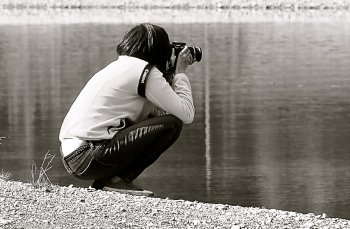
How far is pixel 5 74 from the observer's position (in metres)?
20.1

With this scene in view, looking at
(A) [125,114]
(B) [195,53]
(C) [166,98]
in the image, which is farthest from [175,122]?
(B) [195,53]

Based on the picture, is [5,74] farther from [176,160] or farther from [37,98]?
[176,160]

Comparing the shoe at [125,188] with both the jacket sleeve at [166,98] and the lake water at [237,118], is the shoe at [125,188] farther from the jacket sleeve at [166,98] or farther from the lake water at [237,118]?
the lake water at [237,118]

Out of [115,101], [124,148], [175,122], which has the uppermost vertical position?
[115,101]

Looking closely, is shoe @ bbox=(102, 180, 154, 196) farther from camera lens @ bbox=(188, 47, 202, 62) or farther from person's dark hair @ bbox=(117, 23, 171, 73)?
camera lens @ bbox=(188, 47, 202, 62)

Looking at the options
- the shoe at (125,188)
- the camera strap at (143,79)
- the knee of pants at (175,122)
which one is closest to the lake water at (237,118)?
the shoe at (125,188)

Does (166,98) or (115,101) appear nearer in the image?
(166,98)

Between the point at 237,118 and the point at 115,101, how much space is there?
6.41m

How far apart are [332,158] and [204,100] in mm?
5065

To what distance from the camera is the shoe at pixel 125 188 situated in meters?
7.61

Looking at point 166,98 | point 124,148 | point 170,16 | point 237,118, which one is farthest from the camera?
point 170,16

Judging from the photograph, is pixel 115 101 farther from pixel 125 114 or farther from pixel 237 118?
pixel 237 118

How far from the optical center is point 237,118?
13812 millimetres

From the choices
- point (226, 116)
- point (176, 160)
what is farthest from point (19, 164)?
point (226, 116)
